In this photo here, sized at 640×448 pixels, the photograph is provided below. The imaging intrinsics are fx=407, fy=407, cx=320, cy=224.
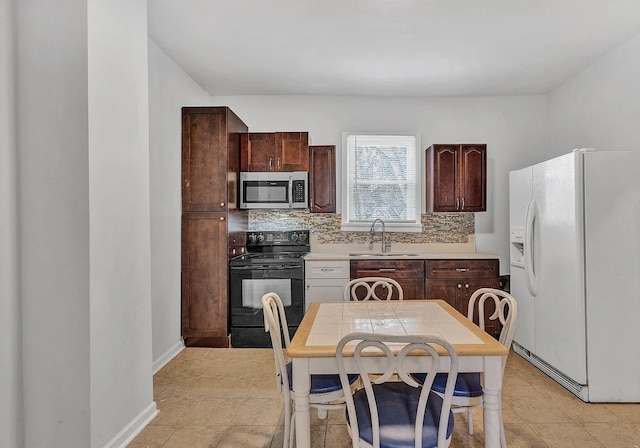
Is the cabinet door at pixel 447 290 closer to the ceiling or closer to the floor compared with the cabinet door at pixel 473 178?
closer to the floor

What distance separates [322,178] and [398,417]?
328 cm

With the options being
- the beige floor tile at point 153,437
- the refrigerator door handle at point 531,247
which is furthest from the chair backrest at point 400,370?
the refrigerator door handle at point 531,247

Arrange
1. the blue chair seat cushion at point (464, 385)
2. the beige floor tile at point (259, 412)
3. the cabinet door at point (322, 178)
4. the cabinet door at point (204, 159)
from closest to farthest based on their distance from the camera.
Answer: the blue chair seat cushion at point (464, 385) → the beige floor tile at point (259, 412) → the cabinet door at point (204, 159) → the cabinet door at point (322, 178)

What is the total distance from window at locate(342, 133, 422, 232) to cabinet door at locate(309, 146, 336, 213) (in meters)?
0.29

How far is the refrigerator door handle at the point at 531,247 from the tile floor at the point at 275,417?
2.46 ft

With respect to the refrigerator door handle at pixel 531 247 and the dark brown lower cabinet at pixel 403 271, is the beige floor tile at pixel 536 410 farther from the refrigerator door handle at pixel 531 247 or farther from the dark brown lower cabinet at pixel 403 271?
the dark brown lower cabinet at pixel 403 271

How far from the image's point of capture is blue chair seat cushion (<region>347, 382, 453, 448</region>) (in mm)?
1606

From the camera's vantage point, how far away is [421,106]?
16.2 feet

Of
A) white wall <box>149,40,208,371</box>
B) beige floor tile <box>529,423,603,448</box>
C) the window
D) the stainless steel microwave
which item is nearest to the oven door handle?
white wall <box>149,40,208,371</box>

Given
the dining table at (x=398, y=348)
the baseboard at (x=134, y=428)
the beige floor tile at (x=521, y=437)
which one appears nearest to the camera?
the dining table at (x=398, y=348)

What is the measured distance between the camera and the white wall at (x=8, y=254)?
1924 mm

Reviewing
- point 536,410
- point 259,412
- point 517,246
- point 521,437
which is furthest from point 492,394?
point 517,246

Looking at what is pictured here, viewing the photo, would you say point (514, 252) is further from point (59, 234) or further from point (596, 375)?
point (59, 234)

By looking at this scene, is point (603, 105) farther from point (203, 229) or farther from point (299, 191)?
point (203, 229)
